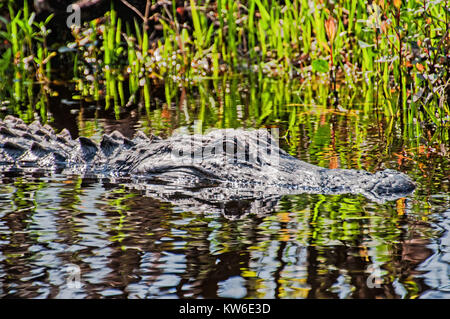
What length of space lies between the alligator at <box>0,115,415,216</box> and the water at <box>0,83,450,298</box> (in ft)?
0.57

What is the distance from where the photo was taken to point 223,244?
Answer: 427 centimetres

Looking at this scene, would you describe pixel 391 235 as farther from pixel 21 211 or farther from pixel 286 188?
pixel 21 211

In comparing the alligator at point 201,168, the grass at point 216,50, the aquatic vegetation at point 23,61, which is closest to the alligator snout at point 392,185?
the alligator at point 201,168

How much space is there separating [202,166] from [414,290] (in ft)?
8.87

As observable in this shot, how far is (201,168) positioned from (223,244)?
1.76m

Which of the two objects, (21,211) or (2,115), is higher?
(2,115)

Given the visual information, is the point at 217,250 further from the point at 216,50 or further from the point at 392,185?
the point at 216,50

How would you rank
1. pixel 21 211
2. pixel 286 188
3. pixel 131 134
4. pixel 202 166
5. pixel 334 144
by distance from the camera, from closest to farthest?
1. pixel 21 211
2. pixel 286 188
3. pixel 202 166
4. pixel 334 144
5. pixel 131 134

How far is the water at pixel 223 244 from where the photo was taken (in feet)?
12.0

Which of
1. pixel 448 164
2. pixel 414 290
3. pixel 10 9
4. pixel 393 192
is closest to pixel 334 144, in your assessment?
pixel 448 164

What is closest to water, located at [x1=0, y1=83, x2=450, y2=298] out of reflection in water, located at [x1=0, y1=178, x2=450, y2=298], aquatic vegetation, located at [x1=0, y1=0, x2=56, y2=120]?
reflection in water, located at [x1=0, y1=178, x2=450, y2=298]

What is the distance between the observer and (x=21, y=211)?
16.7ft

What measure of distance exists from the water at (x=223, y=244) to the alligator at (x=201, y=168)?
0.17 metres
